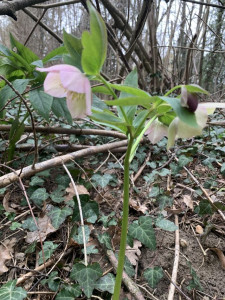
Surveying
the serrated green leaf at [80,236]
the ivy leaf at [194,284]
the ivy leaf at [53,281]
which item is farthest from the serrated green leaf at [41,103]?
the ivy leaf at [194,284]

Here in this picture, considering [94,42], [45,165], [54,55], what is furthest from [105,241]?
[54,55]

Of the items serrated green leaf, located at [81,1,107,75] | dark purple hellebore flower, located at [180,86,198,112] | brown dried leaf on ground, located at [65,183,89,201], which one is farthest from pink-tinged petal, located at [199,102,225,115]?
brown dried leaf on ground, located at [65,183,89,201]

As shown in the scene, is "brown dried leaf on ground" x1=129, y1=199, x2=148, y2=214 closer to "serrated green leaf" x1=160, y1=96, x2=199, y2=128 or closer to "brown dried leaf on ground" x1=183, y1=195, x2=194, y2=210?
"brown dried leaf on ground" x1=183, y1=195, x2=194, y2=210

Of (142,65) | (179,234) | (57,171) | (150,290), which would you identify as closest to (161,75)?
(142,65)

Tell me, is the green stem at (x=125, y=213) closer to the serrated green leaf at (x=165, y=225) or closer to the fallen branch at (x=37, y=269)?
the fallen branch at (x=37, y=269)

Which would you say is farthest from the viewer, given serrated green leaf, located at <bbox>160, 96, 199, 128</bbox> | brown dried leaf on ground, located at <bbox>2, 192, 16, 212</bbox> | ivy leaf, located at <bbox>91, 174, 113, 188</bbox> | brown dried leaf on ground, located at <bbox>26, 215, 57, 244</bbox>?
ivy leaf, located at <bbox>91, 174, 113, 188</bbox>

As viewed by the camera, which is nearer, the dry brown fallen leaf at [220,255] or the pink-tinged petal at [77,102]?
the pink-tinged petal at [77,102]
